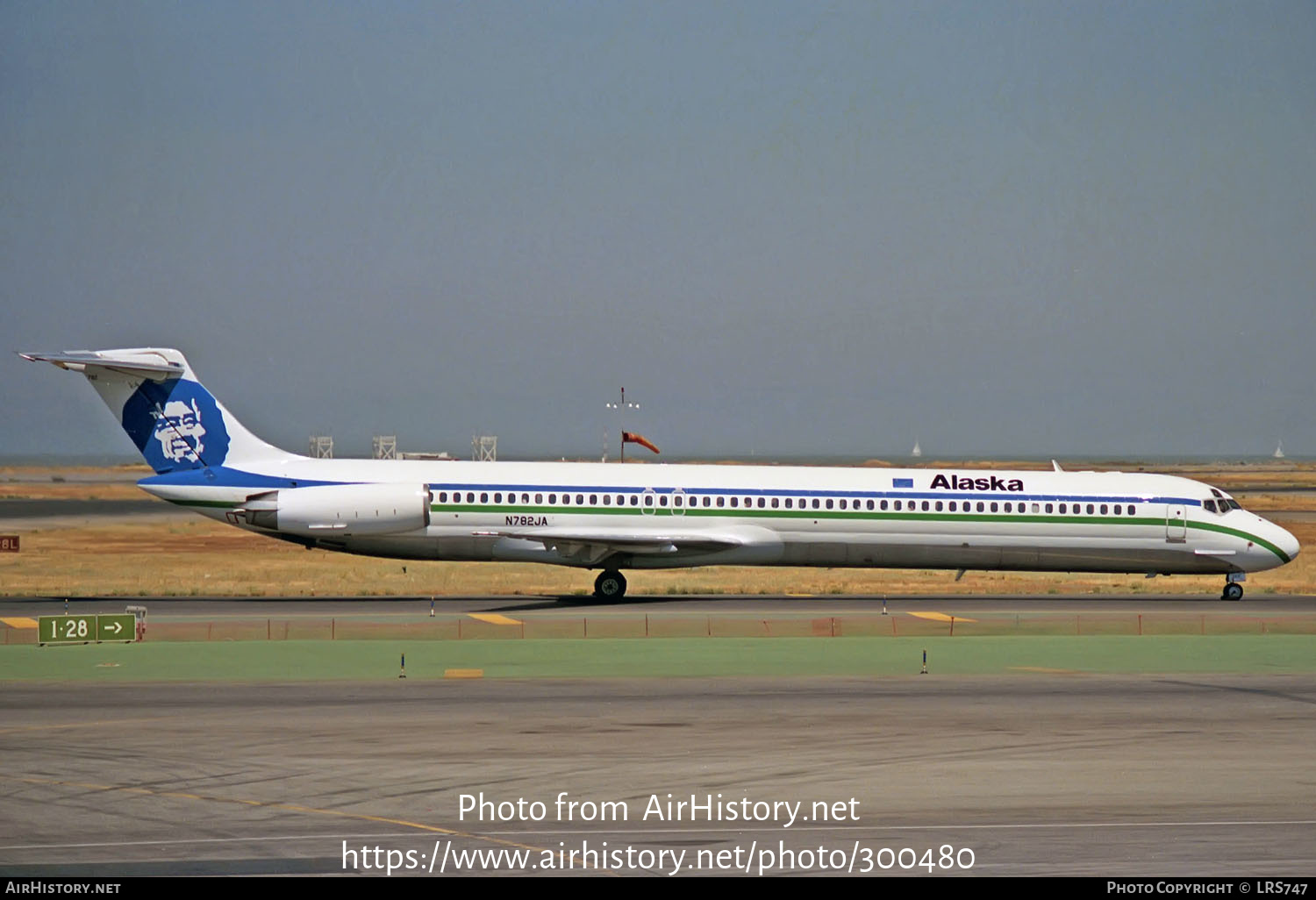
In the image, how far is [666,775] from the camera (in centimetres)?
1579

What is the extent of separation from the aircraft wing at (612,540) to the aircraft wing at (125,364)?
9102 mm

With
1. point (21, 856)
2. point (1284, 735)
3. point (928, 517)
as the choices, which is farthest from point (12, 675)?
point (928, 517)

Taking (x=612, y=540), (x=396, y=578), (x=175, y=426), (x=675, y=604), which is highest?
(x=175, y=426)

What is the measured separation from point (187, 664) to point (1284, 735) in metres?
17.8

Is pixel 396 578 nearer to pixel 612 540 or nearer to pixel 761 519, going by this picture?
pixel 612 540

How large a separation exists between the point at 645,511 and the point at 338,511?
311 inches

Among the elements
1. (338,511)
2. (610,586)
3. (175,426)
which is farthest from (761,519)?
(175,426)

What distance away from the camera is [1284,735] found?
60.3 ft

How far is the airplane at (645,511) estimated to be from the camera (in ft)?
119

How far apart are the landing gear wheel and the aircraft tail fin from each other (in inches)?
387

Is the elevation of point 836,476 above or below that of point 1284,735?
above

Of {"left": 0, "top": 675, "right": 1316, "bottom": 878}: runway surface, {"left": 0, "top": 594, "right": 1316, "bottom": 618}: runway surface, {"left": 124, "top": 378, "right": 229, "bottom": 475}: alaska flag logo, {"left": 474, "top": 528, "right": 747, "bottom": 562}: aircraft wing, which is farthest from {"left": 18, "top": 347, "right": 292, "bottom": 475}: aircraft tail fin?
{"left": 0, "top": 675, "right": 1316, "bottom": 878}: runway surface

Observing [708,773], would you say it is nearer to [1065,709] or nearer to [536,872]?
[536,872]

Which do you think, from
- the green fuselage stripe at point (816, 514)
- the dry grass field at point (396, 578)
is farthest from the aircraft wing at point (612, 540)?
the dry grass field at point (396, 578)
